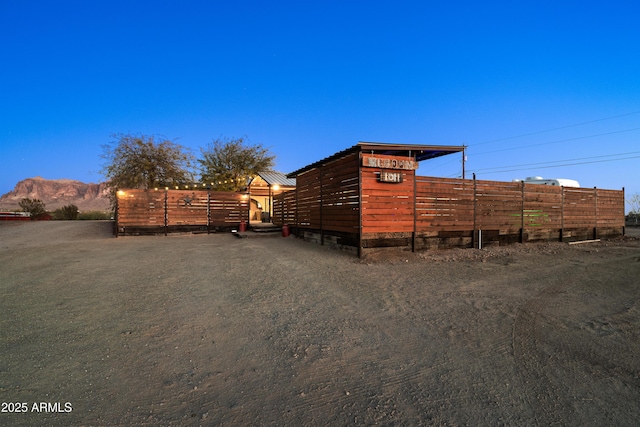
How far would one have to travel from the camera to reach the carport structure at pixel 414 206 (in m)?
9.08

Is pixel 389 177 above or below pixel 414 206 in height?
above

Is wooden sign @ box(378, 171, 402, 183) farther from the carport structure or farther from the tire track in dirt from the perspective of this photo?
the tire track in dirt

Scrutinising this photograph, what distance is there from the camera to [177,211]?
15.6 metres

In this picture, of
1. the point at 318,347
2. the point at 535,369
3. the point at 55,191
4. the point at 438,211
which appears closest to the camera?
the point at 535,369

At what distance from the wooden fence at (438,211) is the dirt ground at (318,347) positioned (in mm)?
2284

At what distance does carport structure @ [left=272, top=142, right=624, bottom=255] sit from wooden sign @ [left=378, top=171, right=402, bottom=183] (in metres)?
0.03

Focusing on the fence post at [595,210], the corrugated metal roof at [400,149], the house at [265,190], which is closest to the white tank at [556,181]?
the fence post at [595,210]

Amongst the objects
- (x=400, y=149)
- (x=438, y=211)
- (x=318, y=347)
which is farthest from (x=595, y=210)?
(x=318, y=347)

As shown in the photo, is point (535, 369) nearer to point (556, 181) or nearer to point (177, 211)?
point (177, 211)

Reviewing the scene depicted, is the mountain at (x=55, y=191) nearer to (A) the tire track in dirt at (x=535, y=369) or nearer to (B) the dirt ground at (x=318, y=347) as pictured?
(B) the dirt ground at (x=318, y=347)

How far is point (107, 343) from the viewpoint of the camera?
354 centimetres

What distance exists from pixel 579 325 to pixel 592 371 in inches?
56.4

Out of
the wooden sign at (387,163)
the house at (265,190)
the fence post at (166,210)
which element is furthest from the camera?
the house at (265,190)

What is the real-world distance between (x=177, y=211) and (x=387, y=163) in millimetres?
11537
